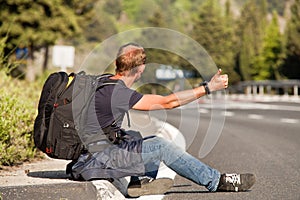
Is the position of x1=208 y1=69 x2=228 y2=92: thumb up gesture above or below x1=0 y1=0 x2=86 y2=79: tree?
below

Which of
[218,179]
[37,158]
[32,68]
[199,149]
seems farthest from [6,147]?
[32,68]

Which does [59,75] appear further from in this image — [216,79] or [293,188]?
[293,188]

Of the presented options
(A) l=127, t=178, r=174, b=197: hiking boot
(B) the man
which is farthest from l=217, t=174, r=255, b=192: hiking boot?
A: (A) l=127, t=178, r=174, b=197: hiking boot

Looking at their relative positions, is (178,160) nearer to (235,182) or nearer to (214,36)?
(235,182)

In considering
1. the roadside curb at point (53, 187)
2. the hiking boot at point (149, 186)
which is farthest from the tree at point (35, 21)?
the hiking boot at point (149, 186)

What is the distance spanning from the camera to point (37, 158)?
7617mm

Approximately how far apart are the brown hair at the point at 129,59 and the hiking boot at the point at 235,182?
1403 millimetres

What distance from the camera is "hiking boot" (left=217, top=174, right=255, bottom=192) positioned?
556cm

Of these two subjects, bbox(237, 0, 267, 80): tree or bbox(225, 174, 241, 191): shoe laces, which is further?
bbox(237, 0, 267, 80): tree

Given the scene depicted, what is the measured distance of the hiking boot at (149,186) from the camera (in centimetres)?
551

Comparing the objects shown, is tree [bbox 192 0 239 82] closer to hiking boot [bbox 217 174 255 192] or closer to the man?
hiking boot [bbox 217 174 255 192]

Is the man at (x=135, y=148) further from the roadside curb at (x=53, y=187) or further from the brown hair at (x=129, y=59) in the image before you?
the roadside curb at (x=53, y=187)

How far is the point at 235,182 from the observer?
5590mm

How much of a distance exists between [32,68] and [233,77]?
56.0 meters
